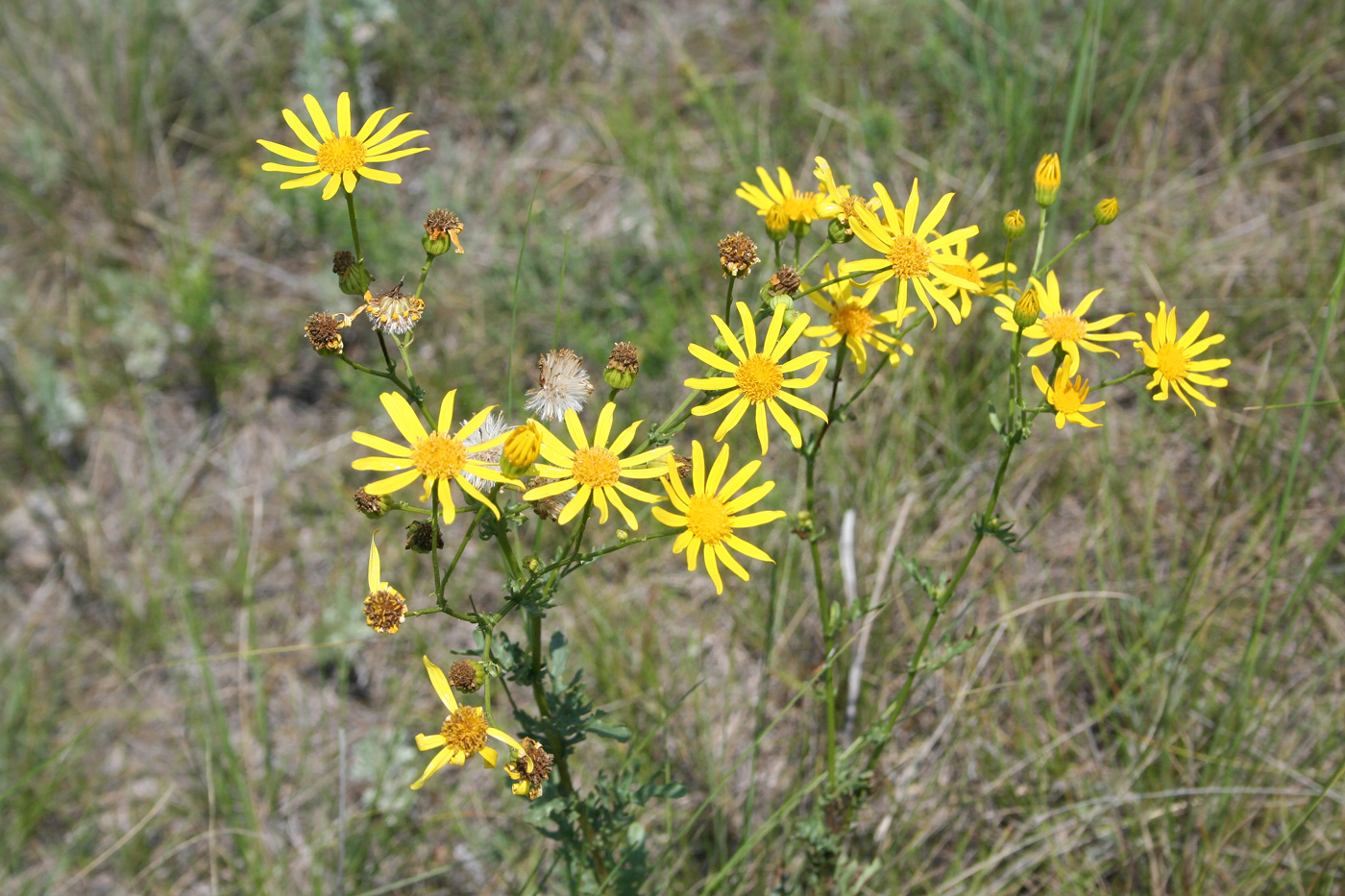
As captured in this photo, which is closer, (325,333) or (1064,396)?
(325,333)

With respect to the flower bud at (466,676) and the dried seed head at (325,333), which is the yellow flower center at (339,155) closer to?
the dried seed head at (325,333)

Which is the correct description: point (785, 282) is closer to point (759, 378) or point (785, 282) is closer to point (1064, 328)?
point (759, 378)

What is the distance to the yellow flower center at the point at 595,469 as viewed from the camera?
172cm

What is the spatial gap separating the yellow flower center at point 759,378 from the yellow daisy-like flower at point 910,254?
30 cm

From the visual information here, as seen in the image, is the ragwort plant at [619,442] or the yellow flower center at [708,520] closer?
the ragwort plant at [619,442]

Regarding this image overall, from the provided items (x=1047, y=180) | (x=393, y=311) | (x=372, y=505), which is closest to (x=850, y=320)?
(x=1047, y=180)

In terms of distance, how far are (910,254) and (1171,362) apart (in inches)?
24.6

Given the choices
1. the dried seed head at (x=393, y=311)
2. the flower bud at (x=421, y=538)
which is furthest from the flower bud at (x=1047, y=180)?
the flower bud at (x=421, y=538)

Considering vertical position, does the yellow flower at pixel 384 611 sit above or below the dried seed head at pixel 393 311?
below

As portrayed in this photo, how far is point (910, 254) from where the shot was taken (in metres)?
2.02

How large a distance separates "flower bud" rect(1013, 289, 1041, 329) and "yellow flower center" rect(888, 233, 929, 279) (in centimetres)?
24

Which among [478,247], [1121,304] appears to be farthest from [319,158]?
[1121,304]

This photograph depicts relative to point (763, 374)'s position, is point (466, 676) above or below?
below

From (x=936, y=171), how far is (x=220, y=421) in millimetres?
3679
